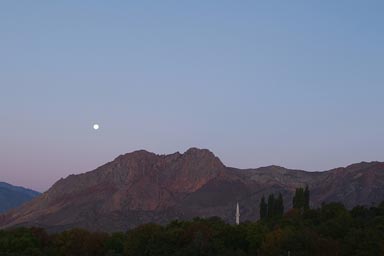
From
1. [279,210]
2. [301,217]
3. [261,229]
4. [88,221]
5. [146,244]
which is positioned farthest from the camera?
[88,221]

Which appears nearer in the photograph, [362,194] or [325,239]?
[325,239]

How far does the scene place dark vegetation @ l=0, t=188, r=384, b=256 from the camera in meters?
52.7

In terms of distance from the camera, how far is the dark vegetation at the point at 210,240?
52.7m

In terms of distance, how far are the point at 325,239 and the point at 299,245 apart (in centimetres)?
272

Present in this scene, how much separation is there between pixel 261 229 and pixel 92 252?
17.3 m

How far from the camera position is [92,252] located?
2323 inches

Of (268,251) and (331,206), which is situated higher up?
(331,206)

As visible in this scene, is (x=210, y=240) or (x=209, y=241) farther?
(x=210, y=240)

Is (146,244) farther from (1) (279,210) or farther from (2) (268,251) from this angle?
(1) (279,210)

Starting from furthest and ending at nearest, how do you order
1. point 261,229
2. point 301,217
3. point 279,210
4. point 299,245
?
point 279,210 → point 301,217 → point 261,229 → point 299,245

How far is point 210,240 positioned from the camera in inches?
2233

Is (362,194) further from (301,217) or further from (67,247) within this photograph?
(67,247)

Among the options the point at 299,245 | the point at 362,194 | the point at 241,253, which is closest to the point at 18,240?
the point at 241,253

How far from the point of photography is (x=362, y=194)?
7613 inches
